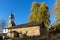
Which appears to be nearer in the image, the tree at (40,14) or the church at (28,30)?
the church at (28,30)

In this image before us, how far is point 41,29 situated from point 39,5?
410 inches

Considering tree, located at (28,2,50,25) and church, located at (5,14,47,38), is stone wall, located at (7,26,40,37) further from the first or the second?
tree, located at (28,2,50,25)

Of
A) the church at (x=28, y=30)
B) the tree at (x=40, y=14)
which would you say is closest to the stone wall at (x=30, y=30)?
the church at (x=28, y=30)

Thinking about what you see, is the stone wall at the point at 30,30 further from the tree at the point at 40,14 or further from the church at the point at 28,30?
the tree at the point at 40,14

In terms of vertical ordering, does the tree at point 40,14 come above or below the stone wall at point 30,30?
above

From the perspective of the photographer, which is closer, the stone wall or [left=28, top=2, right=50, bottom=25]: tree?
the stone wall

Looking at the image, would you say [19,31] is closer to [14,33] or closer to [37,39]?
[14,33]

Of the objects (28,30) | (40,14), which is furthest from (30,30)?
(40,14)

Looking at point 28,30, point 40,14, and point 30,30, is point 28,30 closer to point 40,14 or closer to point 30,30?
point 30,30

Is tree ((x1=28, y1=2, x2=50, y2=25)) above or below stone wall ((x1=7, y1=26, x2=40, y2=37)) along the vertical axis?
above

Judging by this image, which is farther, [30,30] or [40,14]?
[40,14]

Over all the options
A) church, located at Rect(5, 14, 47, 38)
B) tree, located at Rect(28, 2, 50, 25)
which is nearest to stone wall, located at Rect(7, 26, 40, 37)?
church, located at Rect(5, 14, 47, 38)

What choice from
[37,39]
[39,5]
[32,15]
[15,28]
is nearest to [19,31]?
[15,28]

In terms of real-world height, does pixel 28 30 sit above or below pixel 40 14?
below
